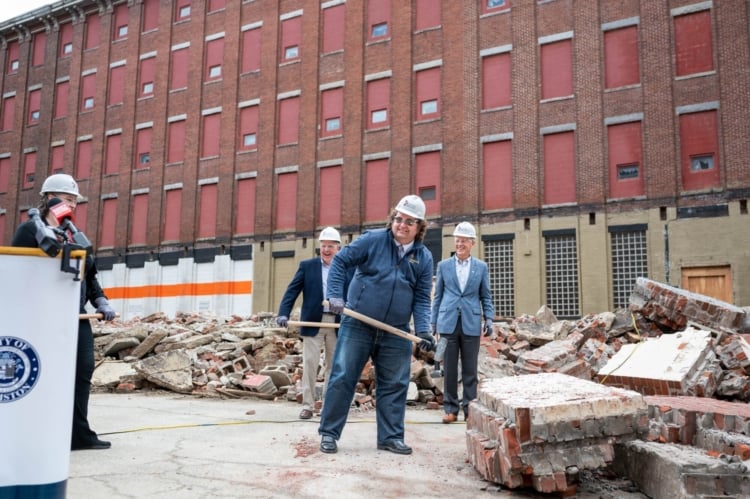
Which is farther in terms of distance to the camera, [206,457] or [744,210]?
[744,210]

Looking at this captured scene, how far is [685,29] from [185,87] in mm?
23931

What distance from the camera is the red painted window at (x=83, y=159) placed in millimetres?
36406

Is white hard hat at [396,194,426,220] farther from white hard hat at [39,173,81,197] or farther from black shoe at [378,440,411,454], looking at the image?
white hard hat at [39,173,81,197]

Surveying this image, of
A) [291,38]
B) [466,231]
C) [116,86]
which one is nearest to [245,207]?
[291,38]

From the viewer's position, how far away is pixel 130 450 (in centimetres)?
523

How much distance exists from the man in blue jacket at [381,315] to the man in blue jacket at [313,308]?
211 centimetres

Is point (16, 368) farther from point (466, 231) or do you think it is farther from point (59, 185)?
point (466, 231)

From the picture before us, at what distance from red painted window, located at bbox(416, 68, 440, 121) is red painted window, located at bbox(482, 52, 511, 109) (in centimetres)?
208

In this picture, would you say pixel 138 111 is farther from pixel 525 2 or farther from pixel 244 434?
pixel 244 434

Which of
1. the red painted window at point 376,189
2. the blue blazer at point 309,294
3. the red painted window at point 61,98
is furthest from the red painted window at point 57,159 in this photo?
the blue blazer at point 309,294

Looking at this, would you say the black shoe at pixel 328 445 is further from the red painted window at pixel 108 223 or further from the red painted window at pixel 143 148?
the red painted window at pixel 108 223

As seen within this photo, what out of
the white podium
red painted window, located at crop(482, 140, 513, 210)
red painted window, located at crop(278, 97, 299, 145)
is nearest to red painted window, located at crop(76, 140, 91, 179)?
red painted window, located at crop(278, 97, 299, 145)

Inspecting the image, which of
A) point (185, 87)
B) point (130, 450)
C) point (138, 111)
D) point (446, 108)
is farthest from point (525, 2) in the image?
point (130, 450)

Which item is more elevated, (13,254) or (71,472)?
(13,254)
